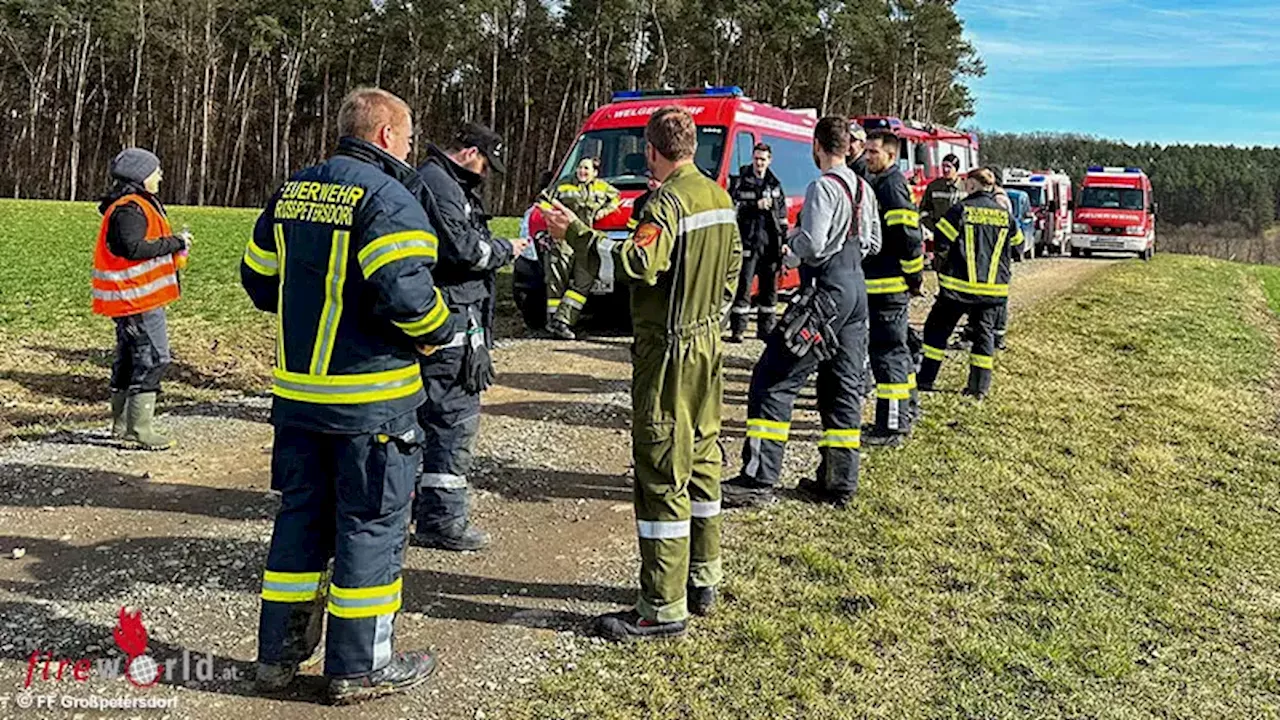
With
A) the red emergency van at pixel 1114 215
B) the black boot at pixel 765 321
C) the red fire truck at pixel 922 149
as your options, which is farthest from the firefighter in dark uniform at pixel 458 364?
the red emergency van at pixel 1114 215

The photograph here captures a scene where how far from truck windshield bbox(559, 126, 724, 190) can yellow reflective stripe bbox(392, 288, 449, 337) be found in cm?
768

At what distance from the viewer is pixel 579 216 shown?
10078 millimetres

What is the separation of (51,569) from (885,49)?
5329 cm

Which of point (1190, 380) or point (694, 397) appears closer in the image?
point (694, 397)

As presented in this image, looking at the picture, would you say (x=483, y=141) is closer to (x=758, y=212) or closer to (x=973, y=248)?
(x=973, y=248)

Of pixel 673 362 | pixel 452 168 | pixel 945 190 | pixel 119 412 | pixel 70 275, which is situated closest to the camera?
pixel 673 362

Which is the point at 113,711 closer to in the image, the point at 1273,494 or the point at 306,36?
the point at 1273,494

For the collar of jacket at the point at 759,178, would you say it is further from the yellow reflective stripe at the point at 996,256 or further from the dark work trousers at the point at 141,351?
the dark work trousers at the point at 141,351

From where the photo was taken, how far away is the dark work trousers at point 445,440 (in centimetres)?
494

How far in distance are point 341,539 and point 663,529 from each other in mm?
1272

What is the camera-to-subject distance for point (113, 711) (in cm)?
362

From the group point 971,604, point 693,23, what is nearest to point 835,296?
point 971,604

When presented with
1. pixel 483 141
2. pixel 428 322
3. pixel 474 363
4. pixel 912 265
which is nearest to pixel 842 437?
pixel 912 265

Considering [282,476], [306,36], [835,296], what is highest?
[306,36]
